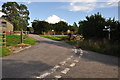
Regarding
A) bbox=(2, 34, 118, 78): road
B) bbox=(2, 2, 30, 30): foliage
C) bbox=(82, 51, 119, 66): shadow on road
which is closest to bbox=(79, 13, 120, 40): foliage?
bbox=(82, 51, 119, 66): shadow on road

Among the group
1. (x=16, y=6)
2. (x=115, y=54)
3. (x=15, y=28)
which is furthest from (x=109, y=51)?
(x=16, y=6)

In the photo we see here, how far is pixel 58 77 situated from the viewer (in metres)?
4.27

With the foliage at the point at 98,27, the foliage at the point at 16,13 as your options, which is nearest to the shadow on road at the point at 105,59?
the foliage at the point at 98,27

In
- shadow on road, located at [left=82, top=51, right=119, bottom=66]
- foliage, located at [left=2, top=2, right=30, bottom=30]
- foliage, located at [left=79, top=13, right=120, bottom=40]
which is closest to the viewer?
shadow on road, located at [left=82, top=51, right=119, bottom=66]

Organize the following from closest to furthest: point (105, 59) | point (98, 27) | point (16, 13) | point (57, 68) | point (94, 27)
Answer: point (57, 68) → point (105, 59) → point (98, 27) → point (94, 27) → point (16, 13)

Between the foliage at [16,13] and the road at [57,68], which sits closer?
the road at [57,68]

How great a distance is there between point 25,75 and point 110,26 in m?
12.0

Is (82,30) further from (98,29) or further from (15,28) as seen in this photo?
(15,28)

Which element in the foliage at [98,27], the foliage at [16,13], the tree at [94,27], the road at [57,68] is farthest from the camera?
the foliage at [16,13]

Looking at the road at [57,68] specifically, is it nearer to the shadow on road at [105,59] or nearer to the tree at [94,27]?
the shadow on road at [105,59]

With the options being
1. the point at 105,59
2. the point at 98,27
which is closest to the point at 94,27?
the point at 98,27

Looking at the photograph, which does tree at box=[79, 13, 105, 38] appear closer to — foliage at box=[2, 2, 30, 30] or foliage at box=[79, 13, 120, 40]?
foliage at box=[79, 13, 120, 40]

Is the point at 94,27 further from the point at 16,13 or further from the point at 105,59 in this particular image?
the point at 16,13

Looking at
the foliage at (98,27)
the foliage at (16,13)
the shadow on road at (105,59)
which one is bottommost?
the shadow on road at (105,59)
